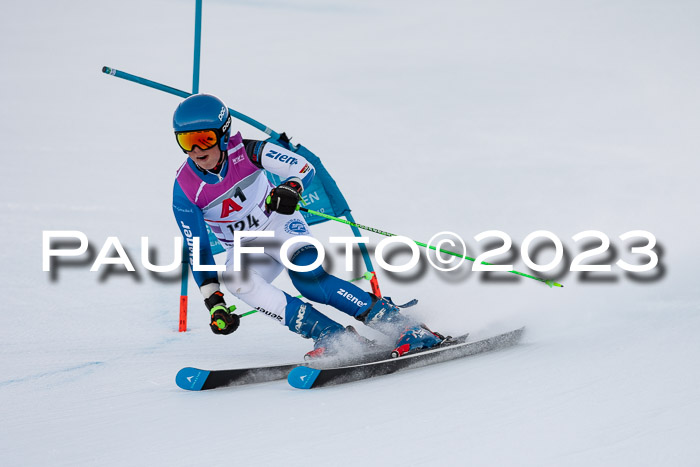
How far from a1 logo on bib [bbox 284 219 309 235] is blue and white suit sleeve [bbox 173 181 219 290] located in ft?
1.64

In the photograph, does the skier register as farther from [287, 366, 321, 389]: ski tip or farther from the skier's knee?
[287, 366, 321, 389]: ski tip

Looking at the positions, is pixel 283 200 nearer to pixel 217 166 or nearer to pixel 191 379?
pixel 217 166

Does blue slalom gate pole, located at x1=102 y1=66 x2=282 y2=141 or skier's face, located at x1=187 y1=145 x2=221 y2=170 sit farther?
blue slalom gate pole, located at x1=102 y1=66 x2=282 y2=141

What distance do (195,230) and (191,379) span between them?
77cm

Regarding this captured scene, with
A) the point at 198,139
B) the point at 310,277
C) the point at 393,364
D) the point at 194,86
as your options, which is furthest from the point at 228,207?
the point at 194,86

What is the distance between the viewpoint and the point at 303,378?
3.31 meters

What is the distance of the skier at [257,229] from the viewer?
3.64m

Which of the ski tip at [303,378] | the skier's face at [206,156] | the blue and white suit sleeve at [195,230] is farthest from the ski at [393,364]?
the skier's face at [206,156]

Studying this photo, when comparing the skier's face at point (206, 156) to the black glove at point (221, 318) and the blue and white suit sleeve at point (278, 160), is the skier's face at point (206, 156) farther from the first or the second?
the black glove at point (221, 318)

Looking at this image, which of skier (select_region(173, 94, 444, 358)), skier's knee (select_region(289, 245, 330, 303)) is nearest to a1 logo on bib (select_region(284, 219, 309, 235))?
skier (select_region(173, 94, 444, 358))

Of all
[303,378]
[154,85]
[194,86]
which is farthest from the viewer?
[194,86]

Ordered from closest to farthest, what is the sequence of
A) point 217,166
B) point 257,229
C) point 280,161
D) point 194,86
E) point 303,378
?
1. point 303,378
2. point 217,166
3. point 280,161
4. point 257,229
5. point 194,86

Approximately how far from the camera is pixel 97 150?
36.4 ft

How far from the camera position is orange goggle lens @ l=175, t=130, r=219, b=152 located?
355 cm
